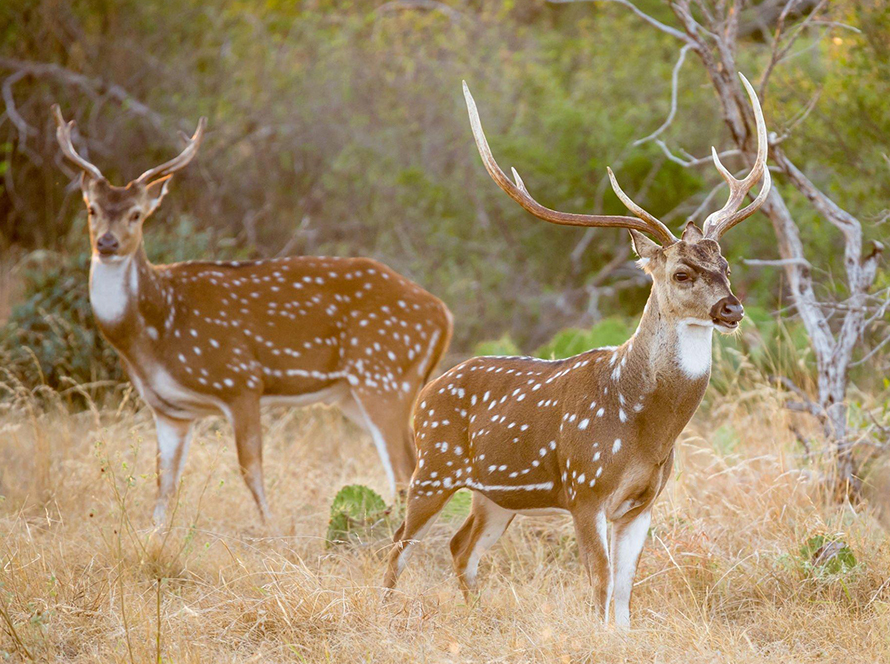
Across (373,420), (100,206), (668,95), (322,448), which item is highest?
(668,95)

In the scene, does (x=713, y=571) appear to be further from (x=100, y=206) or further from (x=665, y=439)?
(x=100, y=206)

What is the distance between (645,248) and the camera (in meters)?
4.23

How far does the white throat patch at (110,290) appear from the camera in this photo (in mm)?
6395

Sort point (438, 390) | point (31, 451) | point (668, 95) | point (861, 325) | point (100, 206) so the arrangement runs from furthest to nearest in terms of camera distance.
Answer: point (668, 95), point (31, 451), point (100, 206), point (861, 325), point (438, 390)

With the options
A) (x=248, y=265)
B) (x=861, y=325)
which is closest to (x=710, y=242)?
(x=861, y=325)

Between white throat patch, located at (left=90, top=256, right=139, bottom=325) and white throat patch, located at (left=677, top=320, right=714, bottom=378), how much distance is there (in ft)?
12.0

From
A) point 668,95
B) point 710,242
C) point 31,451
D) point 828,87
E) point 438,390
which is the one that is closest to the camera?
point 710,242

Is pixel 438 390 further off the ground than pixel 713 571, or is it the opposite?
pixel 438 390

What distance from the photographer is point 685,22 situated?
606 cm

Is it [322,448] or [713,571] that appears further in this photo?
[322,448]

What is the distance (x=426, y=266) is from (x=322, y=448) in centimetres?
376

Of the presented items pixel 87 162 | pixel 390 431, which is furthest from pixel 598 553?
pixel 87 162

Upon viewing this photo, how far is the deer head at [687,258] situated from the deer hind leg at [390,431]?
253cm

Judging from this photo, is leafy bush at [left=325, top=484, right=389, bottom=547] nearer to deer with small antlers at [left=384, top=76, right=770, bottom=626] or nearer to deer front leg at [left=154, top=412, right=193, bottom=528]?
deer with small antlers at [left=384, top=76, right=770, bottom=626]
